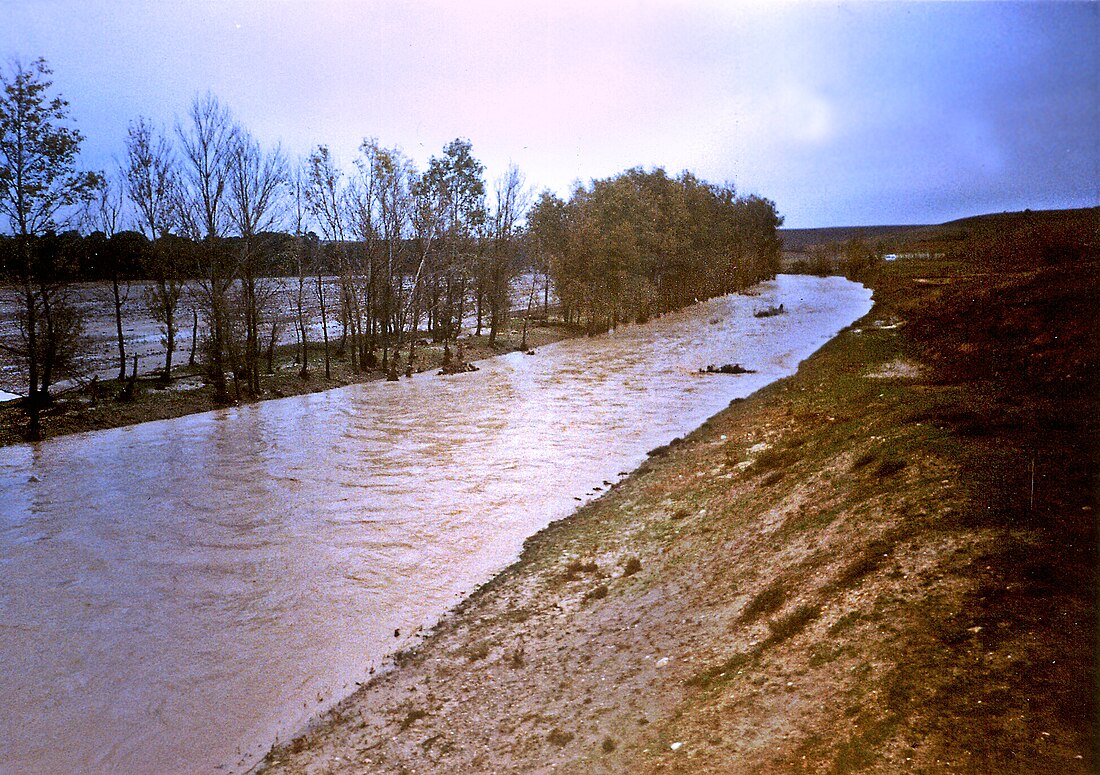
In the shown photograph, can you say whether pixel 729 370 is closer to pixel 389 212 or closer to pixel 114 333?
pixel 389 212

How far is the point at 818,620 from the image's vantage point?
670 centimetres

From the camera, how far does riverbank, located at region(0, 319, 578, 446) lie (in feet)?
83.2

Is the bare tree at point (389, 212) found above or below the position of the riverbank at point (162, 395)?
above

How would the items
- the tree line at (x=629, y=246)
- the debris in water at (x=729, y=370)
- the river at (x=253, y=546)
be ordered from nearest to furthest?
1. the river at (x=253, y=546)
2. the debris in water at (x=729, y=370)
3. the tree line at (x=629, y=246)

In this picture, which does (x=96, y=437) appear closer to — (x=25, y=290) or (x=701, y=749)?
(x=25, y=290)

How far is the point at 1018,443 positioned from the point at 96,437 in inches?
1115

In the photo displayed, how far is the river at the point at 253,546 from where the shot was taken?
333 inches

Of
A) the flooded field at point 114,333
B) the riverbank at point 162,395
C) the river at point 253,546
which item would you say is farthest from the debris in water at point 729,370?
the flooded field at point 114,333

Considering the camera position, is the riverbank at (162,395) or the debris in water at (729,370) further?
the debris in water at (729,370)

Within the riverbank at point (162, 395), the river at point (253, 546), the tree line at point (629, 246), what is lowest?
the river at point (253, 546)

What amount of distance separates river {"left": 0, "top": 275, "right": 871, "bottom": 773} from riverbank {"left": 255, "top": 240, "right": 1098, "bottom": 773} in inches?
57.1

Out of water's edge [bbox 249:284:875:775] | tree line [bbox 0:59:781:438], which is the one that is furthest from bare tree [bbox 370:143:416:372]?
water's edge [bbox 249:284:875:775]

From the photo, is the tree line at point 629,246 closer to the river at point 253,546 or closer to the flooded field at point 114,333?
the flooded field at point 114,333

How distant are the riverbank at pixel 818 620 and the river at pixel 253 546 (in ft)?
4.76
